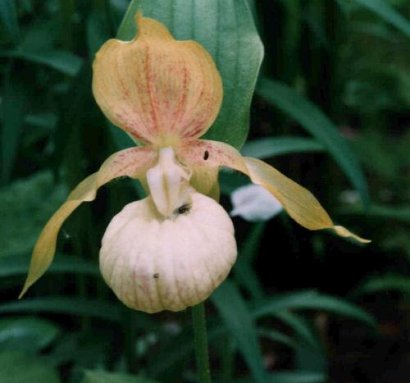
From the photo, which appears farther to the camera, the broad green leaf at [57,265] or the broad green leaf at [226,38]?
the broad green leaf at [57,265]

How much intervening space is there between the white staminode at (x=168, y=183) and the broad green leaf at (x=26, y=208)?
0.57m

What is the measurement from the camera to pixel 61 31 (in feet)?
3.98

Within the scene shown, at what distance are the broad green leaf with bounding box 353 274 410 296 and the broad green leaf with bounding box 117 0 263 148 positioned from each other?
928 mm

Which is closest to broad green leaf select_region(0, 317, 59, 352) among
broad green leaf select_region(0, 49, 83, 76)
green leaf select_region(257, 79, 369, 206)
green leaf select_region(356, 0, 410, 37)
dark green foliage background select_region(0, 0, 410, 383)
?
dark green foliage background select_region(0, 0, 410, 383)

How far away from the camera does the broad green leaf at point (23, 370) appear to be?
950 mm

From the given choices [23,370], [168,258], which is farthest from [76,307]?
[168,258]

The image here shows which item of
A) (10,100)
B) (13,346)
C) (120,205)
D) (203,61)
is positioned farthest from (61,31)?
(203,61)

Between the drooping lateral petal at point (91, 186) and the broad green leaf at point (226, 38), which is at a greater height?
the broad green leaf at point (226, 38)

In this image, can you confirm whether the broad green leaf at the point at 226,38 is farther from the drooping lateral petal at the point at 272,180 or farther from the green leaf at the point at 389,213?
the green leaf at the point at 389,213

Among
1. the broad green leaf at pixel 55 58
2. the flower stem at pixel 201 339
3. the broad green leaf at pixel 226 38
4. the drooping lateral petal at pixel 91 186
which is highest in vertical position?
the broad green leaf at pixel 226 38

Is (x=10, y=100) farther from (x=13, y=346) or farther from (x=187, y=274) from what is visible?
(x=187, y=274)

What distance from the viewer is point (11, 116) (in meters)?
1.21

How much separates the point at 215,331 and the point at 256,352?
0.15m

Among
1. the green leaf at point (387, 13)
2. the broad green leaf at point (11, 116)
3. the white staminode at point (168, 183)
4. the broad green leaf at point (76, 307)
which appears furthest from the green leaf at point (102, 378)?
the green leaf at point (387, 13)
